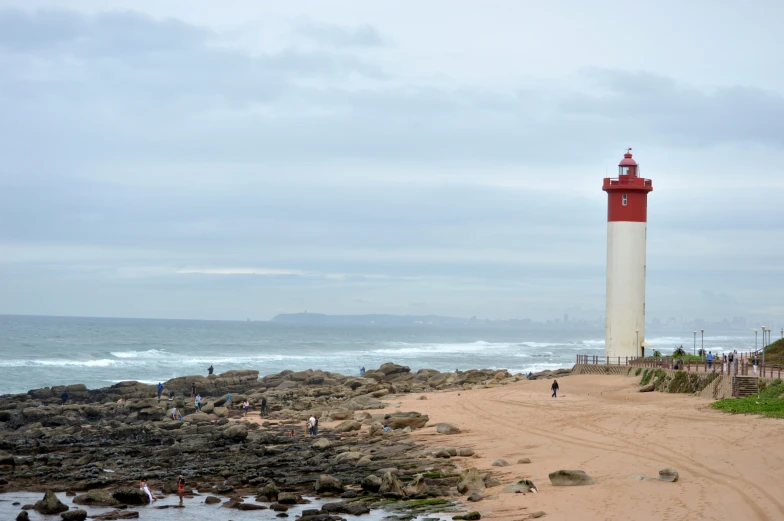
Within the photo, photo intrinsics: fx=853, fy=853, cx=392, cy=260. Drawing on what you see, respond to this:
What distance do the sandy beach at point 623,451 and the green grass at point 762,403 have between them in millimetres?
524

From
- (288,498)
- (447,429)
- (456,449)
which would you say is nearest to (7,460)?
(288,498)

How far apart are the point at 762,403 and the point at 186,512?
Answer: 16.3 m

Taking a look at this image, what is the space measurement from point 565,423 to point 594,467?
704cm

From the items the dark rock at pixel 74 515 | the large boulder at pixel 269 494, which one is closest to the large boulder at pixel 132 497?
the dark rock at pixel 74 515

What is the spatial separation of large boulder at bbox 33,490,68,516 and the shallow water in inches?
5.2

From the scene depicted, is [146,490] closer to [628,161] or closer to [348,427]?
[348,427]

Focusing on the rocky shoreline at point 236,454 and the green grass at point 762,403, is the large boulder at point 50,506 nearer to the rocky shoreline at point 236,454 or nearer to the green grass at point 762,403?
the rocky shoreline at point 236,454

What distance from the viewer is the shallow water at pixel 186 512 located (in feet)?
56.2

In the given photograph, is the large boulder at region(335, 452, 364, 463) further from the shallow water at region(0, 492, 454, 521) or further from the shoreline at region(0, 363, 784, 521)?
the shallow water at region(0, 492, 454, 521)

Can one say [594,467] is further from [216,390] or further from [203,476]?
[216,390]

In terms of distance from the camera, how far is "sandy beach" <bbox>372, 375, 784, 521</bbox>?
595 inches

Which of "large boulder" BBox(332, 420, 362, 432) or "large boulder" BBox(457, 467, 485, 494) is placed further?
"large boulder" BBox(332, 420, 362, 432)

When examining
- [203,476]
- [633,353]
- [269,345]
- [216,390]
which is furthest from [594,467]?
[269,345]

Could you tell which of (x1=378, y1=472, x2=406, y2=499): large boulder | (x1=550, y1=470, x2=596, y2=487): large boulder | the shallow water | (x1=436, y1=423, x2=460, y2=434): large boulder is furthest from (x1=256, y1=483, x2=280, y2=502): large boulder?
(x1=436, y1=423, x2=460, y2=434): large boulder
